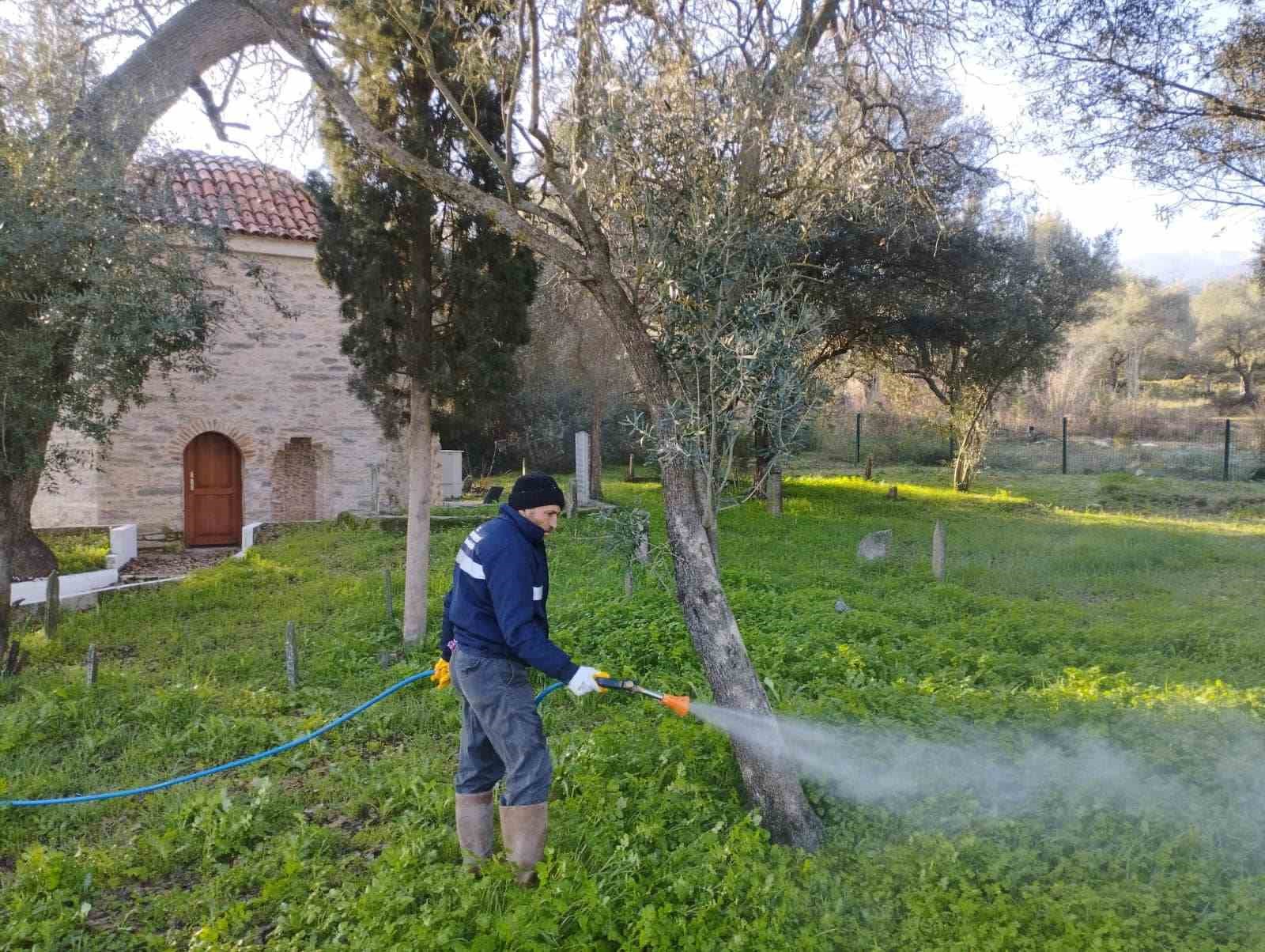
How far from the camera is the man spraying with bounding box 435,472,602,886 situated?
396cm

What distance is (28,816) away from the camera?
5113 mm

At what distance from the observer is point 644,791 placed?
4.84 meters

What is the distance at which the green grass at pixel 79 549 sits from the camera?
42.5 ft

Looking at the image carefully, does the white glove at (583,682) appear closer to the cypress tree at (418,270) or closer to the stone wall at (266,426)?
the cypress tree at (418,270)

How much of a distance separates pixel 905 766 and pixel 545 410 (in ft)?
71.8

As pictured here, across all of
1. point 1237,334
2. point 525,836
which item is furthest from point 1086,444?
point 525,836

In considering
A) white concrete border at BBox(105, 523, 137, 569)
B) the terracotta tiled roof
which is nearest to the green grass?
white concrete border at BBox(105, 523, 137, 569)

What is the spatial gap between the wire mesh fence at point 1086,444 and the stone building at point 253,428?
44.8 feet

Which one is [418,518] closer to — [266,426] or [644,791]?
[644,791]

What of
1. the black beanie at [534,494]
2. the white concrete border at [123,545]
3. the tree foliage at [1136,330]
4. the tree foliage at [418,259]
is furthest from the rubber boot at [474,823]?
the tree foliage at [1136,330]

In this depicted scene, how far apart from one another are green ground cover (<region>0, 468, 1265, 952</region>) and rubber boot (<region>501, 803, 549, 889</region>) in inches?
3.7

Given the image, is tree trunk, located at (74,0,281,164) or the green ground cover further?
tree trunk, located at (74,0,281,164)

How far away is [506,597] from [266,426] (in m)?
13.6

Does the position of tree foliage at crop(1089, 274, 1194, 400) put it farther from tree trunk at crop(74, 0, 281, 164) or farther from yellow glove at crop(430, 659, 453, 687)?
yellow glove at crop(430, 659, 453, 687)
